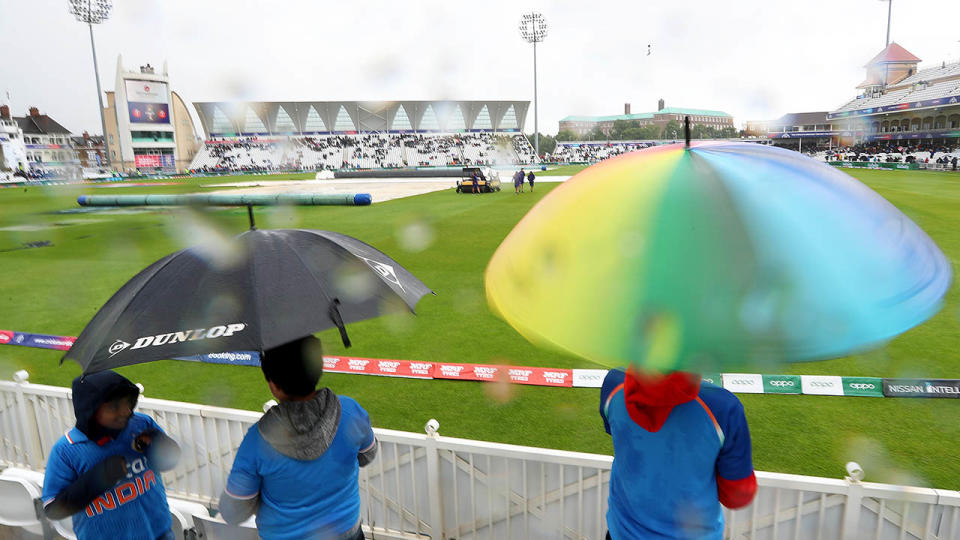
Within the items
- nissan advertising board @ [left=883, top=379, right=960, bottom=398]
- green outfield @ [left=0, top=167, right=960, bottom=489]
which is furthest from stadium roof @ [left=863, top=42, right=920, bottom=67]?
nissan advertising board @ [left=883, top=379, right=960, bottom=398]

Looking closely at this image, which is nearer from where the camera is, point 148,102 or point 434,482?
point 434,482

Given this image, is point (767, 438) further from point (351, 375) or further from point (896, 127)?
point (896, 127)

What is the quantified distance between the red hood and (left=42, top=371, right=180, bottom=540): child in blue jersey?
7.03 feet

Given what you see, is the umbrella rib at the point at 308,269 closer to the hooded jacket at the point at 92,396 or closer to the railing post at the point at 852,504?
the hooded jacket at the point at 92,396

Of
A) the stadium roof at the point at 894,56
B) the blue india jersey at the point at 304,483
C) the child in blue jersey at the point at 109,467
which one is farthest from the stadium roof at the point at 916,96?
the child in blue jersey at the point at 109,467

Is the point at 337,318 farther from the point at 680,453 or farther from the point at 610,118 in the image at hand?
the point at 610,118

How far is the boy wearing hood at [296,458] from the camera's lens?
194 cm

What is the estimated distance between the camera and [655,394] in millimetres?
1645

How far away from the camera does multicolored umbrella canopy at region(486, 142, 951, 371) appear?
1.15 metres

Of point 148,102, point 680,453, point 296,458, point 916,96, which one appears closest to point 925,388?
point 680,453

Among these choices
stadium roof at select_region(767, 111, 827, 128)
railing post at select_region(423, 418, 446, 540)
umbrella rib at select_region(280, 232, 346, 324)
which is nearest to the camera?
→ umbrella rib at select_region(280, 232, 346, 324)

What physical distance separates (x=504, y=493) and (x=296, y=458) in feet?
5.16

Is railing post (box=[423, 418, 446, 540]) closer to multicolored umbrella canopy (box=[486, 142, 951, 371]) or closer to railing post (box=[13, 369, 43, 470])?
multicolored umbrella canopy (box=[486, 142, 951, 371])

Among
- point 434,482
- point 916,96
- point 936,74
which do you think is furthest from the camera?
point 936,74
